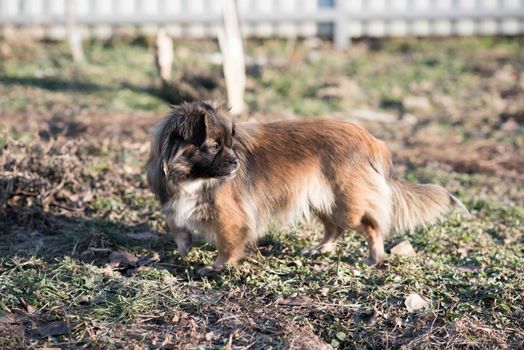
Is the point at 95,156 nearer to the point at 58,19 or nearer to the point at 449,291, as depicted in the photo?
the point at 449,291

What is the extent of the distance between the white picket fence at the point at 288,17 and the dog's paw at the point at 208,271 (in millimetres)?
9447

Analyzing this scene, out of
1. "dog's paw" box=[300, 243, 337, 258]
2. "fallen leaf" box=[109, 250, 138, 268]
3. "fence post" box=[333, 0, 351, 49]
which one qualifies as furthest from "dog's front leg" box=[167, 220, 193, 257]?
"fence post" box=[333, 0, 351, 49]

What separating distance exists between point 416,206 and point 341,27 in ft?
30.1

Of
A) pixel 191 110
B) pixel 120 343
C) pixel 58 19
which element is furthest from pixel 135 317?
pixel 58 19

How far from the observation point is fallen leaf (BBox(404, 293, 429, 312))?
4805 millimetres

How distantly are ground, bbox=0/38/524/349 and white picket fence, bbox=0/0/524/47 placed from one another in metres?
3.25

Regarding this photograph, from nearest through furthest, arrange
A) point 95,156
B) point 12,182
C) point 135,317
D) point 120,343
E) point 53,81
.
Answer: point 120,343, point 135,317, point 12,182, point 95,156, point 53,81

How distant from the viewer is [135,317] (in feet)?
14.6

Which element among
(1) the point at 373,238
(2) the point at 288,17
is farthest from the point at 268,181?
(2) the point at 288,17

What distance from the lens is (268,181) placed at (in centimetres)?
538

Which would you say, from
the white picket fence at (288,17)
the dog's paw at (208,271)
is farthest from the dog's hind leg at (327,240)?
the white picket fence at (288,17)

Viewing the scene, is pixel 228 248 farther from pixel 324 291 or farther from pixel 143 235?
pixel 143 235

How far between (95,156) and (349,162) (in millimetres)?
3218

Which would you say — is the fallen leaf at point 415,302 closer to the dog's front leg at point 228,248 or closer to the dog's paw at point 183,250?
the dog's front leg at point 228,248
